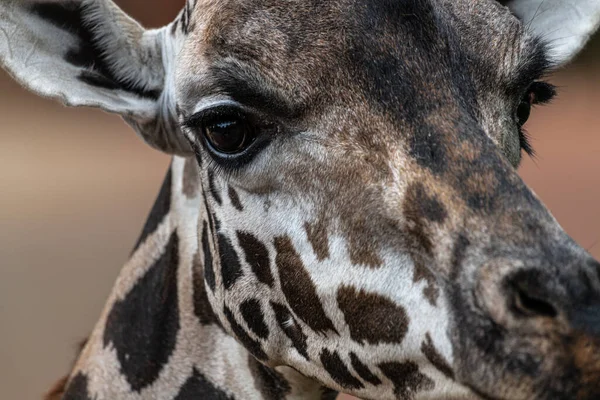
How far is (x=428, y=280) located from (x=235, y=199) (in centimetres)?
86

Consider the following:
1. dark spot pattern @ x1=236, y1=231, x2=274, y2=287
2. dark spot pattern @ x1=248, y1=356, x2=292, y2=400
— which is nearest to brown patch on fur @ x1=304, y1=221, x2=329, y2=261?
dark spot pattern @ x1=236, y1=231, x2=274, y2=287

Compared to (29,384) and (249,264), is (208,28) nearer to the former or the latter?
(249,264)

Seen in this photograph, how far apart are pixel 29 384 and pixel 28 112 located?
8008 mm

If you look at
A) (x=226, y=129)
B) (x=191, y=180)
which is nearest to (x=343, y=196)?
(x=226, y=129)

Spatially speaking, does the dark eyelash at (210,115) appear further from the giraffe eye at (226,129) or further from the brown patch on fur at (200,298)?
the brown patch on fur at (200,298)

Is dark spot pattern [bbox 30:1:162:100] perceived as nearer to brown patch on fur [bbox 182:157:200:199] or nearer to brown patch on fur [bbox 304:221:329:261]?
brown patch on fur [bbox 182:157:200:199]

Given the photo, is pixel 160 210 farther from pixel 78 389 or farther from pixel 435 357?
pixel 435 357

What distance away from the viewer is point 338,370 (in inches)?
112

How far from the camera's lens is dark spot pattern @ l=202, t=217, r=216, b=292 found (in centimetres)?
325

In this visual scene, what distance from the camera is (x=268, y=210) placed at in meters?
2.92

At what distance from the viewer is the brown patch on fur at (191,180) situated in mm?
3691

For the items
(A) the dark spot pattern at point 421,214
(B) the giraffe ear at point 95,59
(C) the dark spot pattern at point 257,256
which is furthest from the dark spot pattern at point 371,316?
(B) the giraffe ear at point 95,59

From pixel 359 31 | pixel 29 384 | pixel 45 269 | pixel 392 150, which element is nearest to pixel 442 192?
pixel 392 150

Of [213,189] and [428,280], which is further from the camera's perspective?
[213,189]
